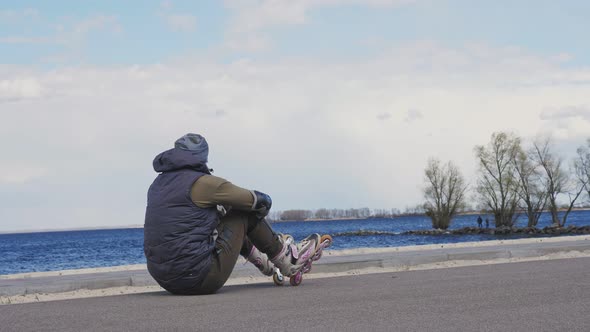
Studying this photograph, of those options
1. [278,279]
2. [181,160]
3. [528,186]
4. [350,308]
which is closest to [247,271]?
[278,279]

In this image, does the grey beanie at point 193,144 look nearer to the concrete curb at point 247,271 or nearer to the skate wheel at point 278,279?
the skate wheel at point 278,279

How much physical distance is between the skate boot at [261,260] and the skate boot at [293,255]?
72 millimetres

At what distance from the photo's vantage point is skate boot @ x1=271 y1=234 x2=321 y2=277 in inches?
292

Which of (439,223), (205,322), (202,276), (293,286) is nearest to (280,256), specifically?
(293,286)

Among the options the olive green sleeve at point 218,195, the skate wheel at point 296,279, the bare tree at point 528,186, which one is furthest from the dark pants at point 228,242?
the bare tree at point 528,186

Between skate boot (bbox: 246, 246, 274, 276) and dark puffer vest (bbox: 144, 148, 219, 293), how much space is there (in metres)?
0.73

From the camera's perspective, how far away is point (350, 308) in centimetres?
559

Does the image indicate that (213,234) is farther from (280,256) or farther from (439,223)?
(439,223)

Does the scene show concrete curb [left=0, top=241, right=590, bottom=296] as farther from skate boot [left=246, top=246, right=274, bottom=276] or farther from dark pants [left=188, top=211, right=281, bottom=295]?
dark pants [left=188, top=211, right=281, bottom=295]

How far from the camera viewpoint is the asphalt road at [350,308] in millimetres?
4840

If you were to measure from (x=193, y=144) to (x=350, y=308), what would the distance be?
2184 mm

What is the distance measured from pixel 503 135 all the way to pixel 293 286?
235 ft

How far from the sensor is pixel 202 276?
6.75 metres

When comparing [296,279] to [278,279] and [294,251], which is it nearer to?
[278,279]
